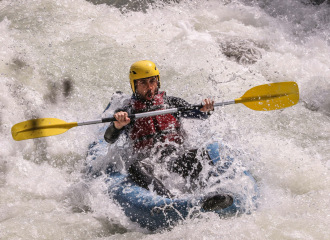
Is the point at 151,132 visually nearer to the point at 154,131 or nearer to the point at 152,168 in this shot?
the point at 154,131

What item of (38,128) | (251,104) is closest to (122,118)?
(38,128)

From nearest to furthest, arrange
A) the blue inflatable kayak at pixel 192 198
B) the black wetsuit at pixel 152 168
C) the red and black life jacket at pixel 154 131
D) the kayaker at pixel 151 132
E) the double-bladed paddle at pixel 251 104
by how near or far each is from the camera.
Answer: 1. the blue inflatable kayak at pixel 192 198
2. the black wetsuit at pixel 152 168
3. the kayaker at pixel 151 132
4. the red and black life jacket at pixel 154 131
5. the double-bladed paddle at pixel 251 104

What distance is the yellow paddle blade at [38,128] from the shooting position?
3.31 m

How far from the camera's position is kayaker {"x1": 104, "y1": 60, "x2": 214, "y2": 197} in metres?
2.96

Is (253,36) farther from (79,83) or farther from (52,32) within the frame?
(52,32)

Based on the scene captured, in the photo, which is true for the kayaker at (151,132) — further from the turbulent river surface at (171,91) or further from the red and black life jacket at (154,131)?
the turbulent river surface at (171,91)

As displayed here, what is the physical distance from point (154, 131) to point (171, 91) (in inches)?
89.1

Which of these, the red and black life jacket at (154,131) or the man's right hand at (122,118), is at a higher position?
the man's right hand at (122,118)

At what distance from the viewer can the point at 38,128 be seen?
335 cm

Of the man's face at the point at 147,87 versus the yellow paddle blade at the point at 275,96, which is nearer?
the man's face at the point at 147,87

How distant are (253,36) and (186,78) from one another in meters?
2.12

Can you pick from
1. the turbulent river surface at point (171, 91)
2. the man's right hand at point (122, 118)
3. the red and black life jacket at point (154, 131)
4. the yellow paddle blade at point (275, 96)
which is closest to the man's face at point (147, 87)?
the red and black life jacket at point (154, 131)

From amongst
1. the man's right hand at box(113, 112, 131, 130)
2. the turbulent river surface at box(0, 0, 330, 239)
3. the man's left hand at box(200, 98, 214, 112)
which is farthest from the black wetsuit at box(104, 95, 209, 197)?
the man's left hand at box(200, 98, 214, 112)

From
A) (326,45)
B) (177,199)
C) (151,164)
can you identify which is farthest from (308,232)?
(326,45)
